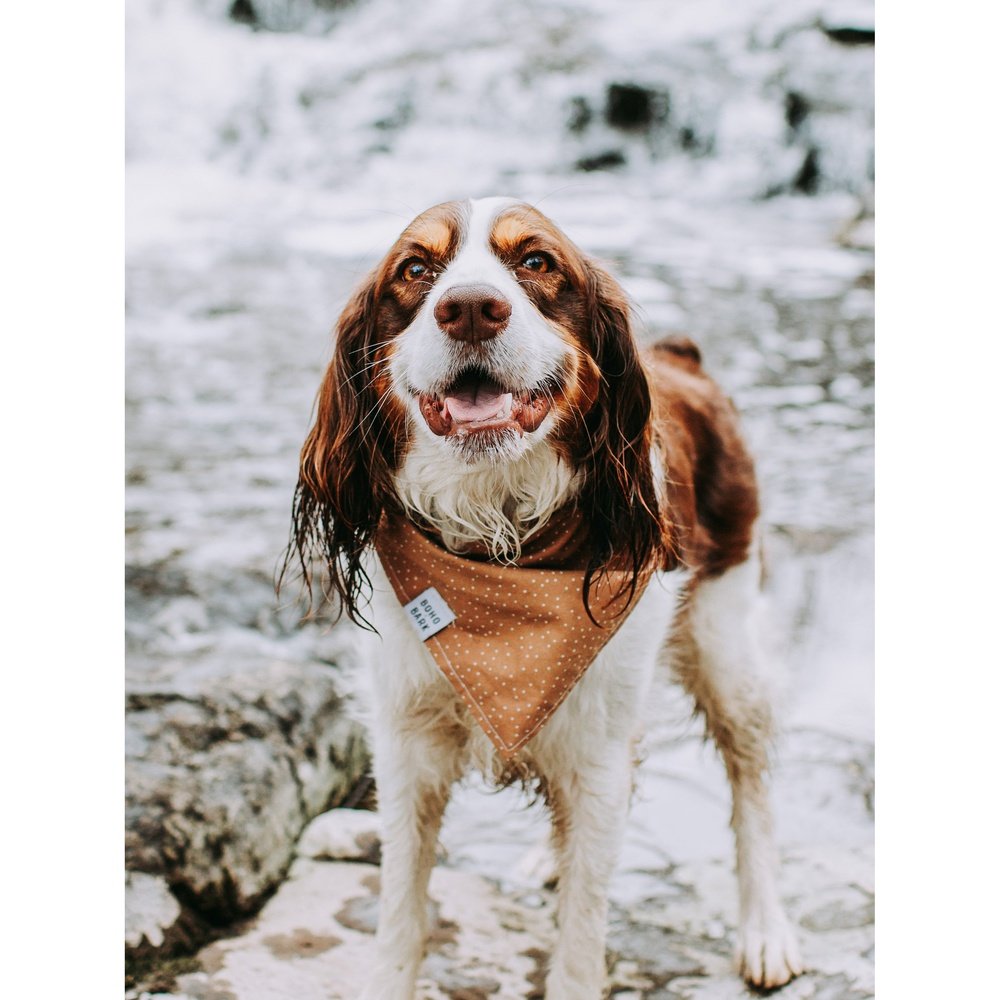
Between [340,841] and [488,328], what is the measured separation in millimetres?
1552

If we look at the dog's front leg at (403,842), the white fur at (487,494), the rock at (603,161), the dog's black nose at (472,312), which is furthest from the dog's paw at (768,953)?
the rock at (603,161)

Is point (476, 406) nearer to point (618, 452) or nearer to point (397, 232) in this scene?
point (618, 452)

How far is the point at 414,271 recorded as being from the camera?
1802 millimetres

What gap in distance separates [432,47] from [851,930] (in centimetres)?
299

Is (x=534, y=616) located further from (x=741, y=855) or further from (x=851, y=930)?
(x=851, y=930)

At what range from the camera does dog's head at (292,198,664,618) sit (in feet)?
5.46

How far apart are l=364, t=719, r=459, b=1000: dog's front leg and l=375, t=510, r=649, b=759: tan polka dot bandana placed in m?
0.18

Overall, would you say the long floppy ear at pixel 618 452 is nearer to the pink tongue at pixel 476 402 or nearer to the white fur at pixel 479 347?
the white fur at pixel 479 347

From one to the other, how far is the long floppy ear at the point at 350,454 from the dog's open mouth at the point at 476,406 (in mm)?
159

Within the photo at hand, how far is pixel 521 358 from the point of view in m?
1.67

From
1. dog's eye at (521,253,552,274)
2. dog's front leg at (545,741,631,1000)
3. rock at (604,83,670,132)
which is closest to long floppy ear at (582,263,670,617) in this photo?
dog's eye at (521,253,552,274)

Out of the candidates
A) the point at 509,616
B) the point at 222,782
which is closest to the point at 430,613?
the point at 509,616

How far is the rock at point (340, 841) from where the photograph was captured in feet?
8.55
